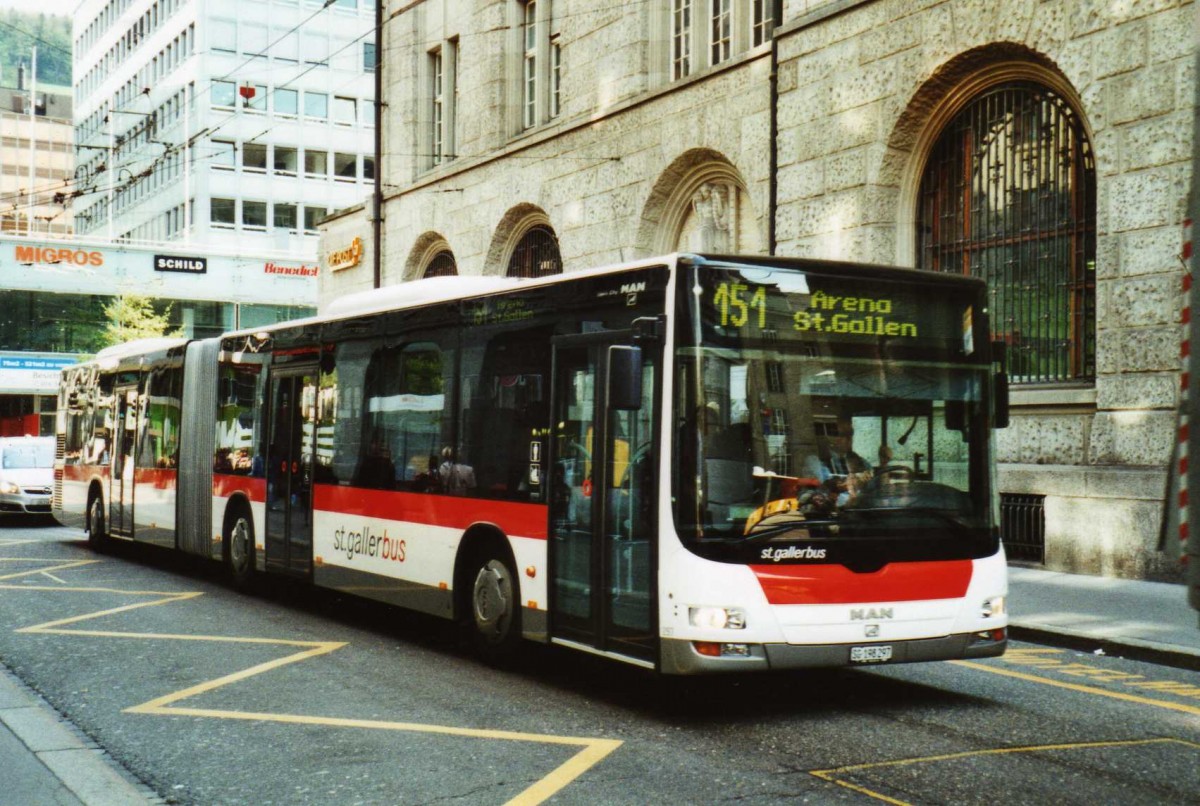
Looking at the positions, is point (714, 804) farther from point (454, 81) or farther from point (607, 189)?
point (454, 81)

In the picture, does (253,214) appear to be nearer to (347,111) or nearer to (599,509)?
(347,111)

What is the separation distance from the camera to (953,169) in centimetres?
1809

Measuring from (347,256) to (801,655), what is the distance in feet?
93.0

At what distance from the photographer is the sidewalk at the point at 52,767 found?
6273 millimetres

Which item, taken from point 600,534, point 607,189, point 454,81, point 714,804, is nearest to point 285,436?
point 600,534

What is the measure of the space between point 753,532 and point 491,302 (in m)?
3.20

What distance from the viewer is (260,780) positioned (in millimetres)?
6750

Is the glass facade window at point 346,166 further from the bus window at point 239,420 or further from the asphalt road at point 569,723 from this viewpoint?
the asphalt road at point 569,723

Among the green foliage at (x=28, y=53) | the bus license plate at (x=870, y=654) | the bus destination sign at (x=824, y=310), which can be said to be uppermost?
the green foliage at (x=28, y=53)

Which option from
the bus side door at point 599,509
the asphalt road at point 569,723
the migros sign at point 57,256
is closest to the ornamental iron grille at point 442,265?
the asphalt road at point 569,723

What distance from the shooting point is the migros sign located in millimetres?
59031

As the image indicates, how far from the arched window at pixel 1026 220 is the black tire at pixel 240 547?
841 centimetres

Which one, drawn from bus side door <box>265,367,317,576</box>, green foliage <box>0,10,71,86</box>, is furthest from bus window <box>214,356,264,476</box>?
green foliage <box>0,10,71,86</box>

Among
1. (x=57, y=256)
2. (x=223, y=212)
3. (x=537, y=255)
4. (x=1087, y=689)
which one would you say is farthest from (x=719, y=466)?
(x=223, y=212)
